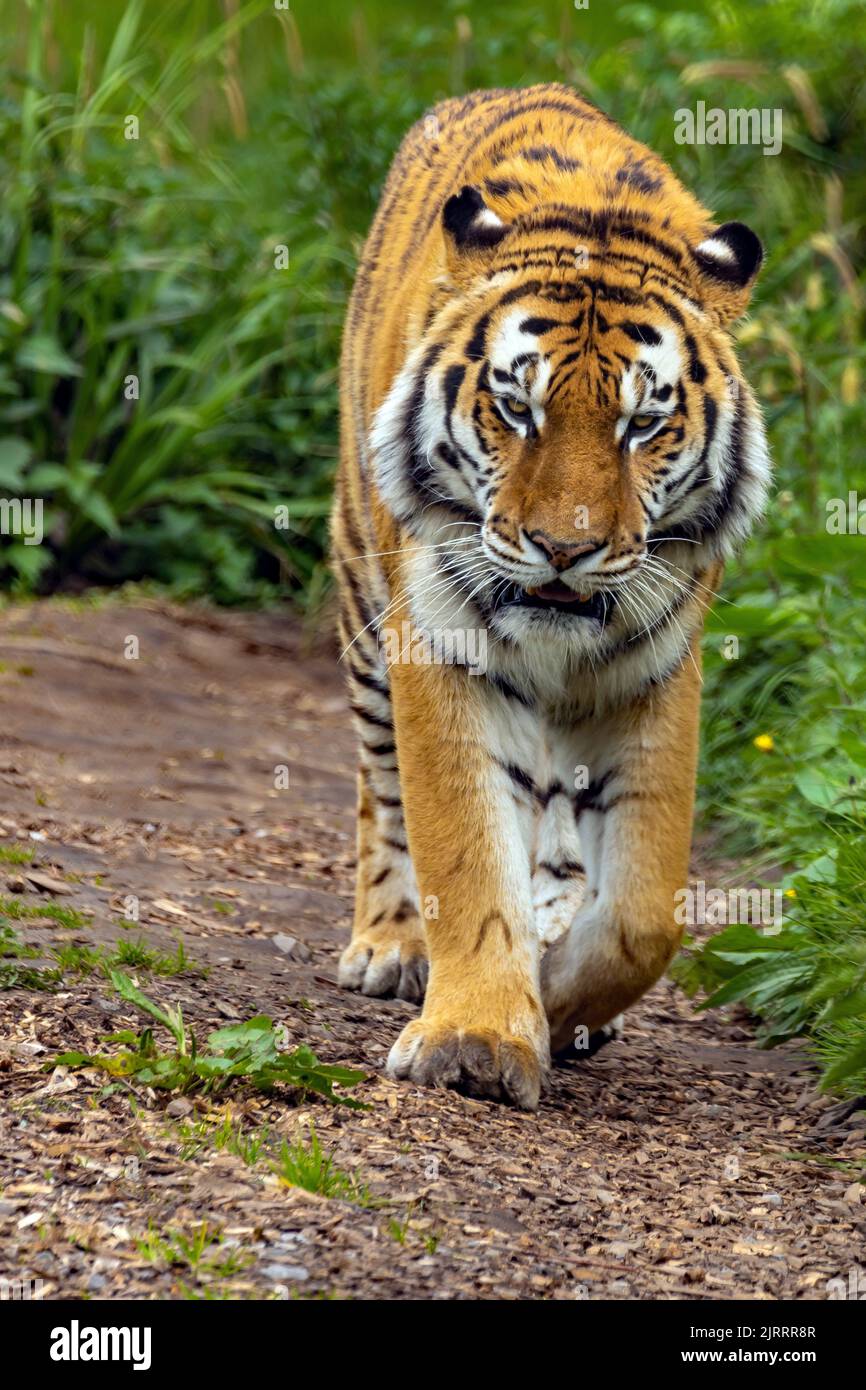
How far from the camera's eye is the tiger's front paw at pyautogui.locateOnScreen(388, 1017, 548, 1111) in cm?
338

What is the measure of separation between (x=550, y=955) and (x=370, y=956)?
0.62 meters

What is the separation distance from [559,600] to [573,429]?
1.11 ft

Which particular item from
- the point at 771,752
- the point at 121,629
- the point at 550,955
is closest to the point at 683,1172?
the point at 550,955

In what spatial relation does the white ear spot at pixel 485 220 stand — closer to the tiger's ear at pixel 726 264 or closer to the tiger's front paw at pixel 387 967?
the tiger's ear at pixel 726 264

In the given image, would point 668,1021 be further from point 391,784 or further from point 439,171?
point 439,171

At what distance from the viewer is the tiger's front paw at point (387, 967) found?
423 cm

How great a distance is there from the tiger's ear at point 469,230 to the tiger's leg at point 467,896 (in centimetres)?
84

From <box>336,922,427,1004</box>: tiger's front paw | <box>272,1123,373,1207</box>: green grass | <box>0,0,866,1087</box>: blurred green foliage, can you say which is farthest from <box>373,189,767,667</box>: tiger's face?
<box>0,0,866,1087</box>: blurred green foliage

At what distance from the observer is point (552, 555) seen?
10.8ft

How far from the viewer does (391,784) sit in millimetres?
4570

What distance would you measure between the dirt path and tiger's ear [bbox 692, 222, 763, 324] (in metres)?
1.69
